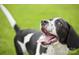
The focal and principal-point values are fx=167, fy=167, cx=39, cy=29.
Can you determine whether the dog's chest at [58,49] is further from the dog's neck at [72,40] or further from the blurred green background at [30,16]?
the blurred green background at [30,16]

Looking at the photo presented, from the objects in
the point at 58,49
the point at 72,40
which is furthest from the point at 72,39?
the point at 58,49

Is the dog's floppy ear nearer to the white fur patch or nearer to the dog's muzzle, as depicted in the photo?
the dog's muzzle

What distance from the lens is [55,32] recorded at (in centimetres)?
140

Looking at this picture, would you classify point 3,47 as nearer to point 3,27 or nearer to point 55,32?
point 3,27

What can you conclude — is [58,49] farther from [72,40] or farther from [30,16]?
[30,16]

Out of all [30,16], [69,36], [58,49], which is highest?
[30,16]

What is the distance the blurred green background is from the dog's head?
0.04m

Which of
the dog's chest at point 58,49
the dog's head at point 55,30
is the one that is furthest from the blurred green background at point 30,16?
the dog's chest at point 58,49

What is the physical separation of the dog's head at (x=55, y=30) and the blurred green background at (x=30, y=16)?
0.14ft

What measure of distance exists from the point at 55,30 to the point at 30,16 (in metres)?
0.24

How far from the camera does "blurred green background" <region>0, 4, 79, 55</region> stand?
4.59 feet

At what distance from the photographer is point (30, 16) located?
1414mm

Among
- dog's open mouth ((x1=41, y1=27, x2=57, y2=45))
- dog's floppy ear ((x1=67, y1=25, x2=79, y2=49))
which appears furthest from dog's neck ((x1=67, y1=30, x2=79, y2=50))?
dog's open mouth ((x1=41, y1=27, x2=57, y2=45))
